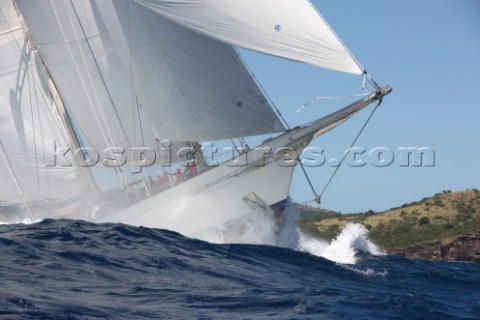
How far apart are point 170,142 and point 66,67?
516 centimetres

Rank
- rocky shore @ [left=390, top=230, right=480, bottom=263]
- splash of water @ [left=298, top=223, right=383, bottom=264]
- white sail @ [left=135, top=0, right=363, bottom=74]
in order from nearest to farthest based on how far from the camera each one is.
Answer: white sail @ [left=135, top=0, right=363, bottom=74]
splash of water @ [left=298, top=223, right=383, bottom=264]
rocky shore @ [left=390, top=230, right=480, bottom=263]

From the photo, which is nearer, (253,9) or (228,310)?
(228,310)

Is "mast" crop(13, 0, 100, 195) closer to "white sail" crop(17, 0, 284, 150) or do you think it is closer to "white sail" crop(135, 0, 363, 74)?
"white sail" crop(17, 0, 284, 150)

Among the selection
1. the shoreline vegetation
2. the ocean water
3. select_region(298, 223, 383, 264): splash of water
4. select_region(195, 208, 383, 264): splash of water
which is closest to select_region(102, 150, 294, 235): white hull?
select_region(195, 208, 383, 264): splash of water

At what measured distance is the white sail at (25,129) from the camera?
28.3 meters

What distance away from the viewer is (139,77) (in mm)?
25812

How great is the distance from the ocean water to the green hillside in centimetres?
1988

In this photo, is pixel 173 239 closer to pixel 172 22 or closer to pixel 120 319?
pixel 172 22

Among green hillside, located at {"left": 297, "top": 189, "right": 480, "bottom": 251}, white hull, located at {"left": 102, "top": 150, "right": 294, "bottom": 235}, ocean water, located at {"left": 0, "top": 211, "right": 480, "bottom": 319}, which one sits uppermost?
green hillside, located at {"left": 297, "top": 189, "right": 480, "bottom": 251}

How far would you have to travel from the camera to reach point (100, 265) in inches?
661

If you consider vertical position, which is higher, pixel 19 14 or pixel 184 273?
pixel 19 14

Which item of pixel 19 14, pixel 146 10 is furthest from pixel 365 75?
pixel 19 14

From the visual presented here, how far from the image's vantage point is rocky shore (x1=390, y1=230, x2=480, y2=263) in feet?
125

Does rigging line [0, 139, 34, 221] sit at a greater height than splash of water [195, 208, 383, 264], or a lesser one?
greater
